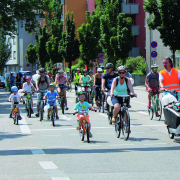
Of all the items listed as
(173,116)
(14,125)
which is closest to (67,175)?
(173,116)

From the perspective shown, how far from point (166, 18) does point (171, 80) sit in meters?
20.1

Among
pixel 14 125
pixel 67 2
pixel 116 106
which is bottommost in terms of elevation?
pixel 14 125

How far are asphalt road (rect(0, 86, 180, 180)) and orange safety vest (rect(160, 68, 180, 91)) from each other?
120 cm

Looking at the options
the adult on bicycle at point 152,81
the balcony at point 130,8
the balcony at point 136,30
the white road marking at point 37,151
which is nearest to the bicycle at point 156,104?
the adult on bicycle at point 152,81

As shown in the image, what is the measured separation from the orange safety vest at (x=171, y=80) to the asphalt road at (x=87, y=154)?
1.20 m

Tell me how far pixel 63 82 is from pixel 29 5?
44.5 feet

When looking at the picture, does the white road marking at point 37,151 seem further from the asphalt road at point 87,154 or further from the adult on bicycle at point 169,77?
the adult on bicycle at point 169,77

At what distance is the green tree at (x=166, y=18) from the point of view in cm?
3022

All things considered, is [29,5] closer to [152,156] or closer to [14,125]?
[14,125]

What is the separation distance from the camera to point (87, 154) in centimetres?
834

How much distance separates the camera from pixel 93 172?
21.7 ft

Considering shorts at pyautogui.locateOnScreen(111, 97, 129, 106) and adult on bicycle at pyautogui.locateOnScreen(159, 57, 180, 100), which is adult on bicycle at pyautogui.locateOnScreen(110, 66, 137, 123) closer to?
shorts at pyautogui.locateOnScreen(111, 97, 129, 106)

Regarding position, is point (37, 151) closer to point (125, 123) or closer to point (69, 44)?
point (125, 123)

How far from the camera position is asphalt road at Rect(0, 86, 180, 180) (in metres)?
6.50
